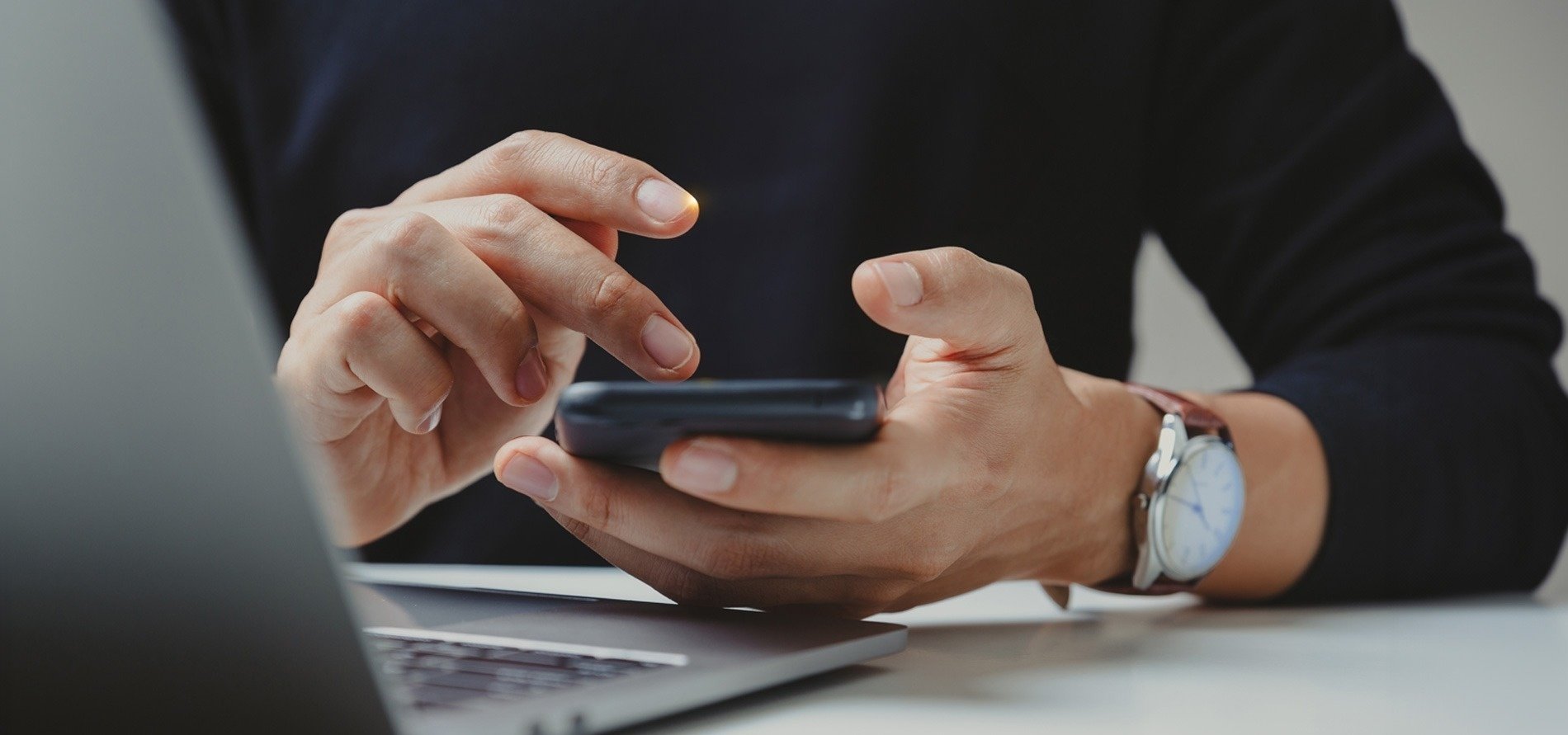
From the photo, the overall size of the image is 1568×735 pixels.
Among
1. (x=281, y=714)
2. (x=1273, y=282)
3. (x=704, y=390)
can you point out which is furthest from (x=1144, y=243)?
(x=281, y=714)

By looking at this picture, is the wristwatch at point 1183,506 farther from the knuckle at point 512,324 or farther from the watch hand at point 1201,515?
the knuckle at point 512,324

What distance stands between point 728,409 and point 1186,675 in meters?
0.15

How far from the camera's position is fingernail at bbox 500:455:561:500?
31 centimetres

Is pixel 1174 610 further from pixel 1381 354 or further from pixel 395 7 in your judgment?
pixel 395 7

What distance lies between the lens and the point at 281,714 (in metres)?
0.16

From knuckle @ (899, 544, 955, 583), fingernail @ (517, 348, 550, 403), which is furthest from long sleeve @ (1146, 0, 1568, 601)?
fingernail @ (517, 348, 550, 403)

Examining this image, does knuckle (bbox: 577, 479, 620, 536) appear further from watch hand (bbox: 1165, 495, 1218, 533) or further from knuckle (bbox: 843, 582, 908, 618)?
watch hand (bbox: 1165, 495, 1218, 533)

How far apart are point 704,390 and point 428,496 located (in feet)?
1.03

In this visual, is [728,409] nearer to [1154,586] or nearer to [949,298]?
[949,298]

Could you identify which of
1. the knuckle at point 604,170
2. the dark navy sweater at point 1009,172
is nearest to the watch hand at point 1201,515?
the dark navy sweater at point 1009,172

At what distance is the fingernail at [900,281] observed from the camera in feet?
0.90

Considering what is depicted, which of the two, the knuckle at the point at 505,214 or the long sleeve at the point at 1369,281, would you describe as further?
the long sleeve at the point at 1369,281

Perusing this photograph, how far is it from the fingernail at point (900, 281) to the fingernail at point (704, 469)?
0.19ft

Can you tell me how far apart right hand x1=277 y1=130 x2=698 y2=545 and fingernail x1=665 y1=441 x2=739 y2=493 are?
98mm
